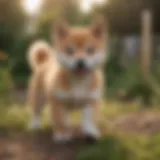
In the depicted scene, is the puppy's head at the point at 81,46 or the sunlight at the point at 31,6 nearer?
the puppy's head at the point at 81,46

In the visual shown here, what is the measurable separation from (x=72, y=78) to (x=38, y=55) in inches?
3.8

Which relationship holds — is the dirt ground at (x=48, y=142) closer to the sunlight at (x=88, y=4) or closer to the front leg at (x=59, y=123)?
the front leg at (x=59, y=123)

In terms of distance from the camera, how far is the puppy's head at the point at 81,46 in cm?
66

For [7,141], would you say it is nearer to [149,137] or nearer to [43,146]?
[43,146]

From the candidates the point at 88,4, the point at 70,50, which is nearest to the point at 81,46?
the point at 70,50

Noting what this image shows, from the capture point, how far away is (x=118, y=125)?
72cm

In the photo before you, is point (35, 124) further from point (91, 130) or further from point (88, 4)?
point (88, 4)

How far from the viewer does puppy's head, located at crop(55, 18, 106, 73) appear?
0.66m

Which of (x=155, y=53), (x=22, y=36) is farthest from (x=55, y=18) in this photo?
(x=155, y=53)

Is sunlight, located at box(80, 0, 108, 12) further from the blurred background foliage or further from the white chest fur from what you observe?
the white chest fur

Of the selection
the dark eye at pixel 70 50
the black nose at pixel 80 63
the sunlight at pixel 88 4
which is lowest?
the black nose at pixel 80 63

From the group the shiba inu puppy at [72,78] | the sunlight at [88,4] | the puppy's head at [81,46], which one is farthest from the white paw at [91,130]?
the sunlight at [88,4]

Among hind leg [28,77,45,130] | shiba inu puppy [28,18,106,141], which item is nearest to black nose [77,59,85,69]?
shiba inu puppy [28,18,106,141]

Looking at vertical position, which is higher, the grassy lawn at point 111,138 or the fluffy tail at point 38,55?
the fluffy tail at point 38,55
